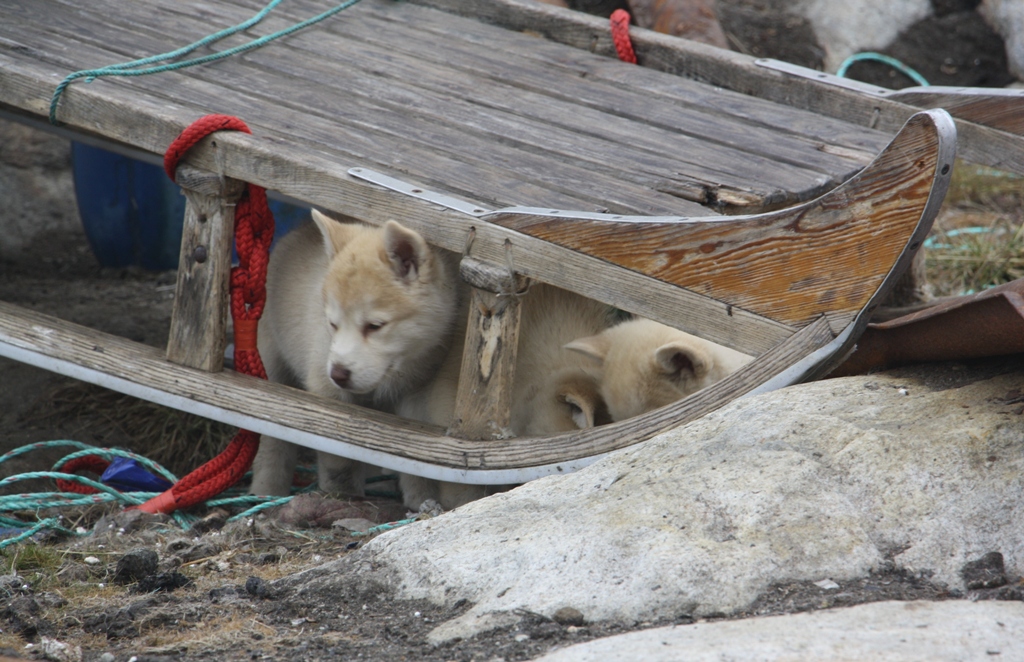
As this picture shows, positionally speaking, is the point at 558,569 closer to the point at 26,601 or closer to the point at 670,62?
the point at 26,601

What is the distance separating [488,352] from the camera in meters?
3.04

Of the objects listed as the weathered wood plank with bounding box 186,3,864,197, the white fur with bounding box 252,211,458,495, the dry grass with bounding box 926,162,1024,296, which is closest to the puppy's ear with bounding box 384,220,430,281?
the white fur with bounding box 252,211,458,495

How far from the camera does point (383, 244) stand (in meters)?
3.34

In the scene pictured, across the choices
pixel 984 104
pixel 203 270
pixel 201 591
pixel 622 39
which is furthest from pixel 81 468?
pixel 984 104

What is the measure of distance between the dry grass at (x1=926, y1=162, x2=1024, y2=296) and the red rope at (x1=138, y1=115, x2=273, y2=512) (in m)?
3.71

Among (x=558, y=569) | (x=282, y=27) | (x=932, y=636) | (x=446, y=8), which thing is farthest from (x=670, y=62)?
(x=932, y=636)

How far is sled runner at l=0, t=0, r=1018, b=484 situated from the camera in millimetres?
2594

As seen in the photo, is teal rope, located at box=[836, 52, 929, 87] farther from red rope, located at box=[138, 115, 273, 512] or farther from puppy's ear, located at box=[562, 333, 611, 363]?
red rope, located at box=[138, 115, 273, 512]

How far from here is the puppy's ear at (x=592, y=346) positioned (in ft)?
11.3

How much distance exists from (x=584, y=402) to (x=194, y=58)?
2.09 metres

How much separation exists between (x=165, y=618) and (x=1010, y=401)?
211 cm

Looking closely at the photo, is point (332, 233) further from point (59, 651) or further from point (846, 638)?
point (846, 638)

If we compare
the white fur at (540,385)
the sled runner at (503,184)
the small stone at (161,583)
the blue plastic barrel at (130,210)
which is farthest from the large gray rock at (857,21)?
the small stone at (161,583)

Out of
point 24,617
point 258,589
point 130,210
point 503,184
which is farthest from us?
point 130,210
